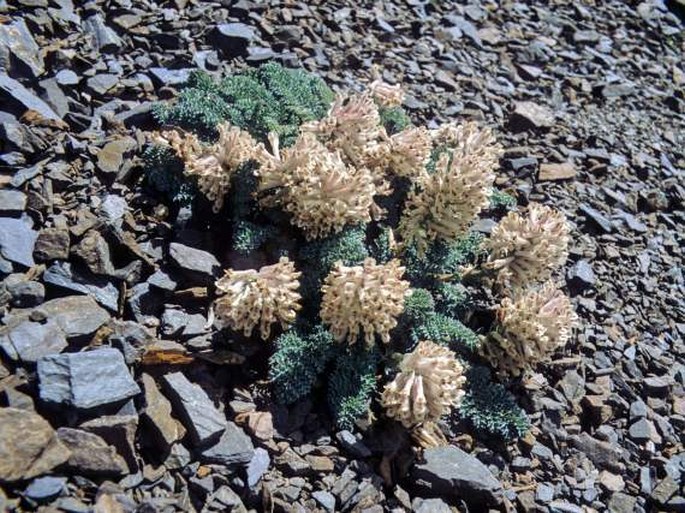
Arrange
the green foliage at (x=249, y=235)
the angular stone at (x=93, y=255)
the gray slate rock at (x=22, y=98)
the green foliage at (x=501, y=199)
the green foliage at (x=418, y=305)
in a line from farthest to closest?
the green foliage at (x=501, y=199), the gray slate rock at (x=22, y=98), the green foliage at (x=249, y=235), the green foliage at (x=418, y=305), the angular stone at (x=93, y=255)

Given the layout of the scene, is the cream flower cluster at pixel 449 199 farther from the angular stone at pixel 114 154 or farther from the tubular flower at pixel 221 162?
the angular stone at pixel 114 154

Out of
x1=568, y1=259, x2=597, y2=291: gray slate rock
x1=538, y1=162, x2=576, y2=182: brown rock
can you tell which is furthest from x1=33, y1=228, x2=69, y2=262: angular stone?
x1=538, y1=162, x2=576, y2=182: brown rock

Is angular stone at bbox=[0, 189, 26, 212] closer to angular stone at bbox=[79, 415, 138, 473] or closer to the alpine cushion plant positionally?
the alpine cushion plant

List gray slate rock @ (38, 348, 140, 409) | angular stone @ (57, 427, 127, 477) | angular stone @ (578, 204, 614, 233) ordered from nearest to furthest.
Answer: angular stone @ (57, 427, 127, 477) < gray slate rock @ (38, 348, 140, 409) < angular stone @ (578, 204, 614, 233)

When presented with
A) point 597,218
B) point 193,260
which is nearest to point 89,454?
point 193,260

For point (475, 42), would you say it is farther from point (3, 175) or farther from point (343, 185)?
point (3, 175)

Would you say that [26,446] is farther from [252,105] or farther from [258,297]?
[252,105]

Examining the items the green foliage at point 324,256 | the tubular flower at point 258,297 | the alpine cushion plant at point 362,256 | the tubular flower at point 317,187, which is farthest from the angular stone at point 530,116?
the tubular flower at point 258,297
